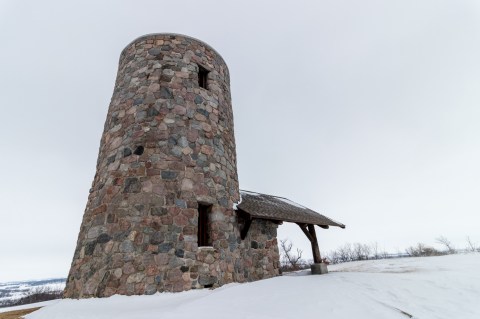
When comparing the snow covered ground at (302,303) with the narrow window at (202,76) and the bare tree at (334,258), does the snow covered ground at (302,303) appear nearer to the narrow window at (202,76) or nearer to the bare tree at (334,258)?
the narrow window at (202,76)

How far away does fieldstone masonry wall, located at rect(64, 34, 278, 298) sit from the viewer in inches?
195

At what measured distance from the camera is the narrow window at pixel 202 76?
749 cm

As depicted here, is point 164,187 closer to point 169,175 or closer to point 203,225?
point 169,175

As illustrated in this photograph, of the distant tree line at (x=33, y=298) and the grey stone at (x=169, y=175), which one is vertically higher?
the grey stone at (x=169, y=175)

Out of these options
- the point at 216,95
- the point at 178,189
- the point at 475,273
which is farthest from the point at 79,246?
the point at 475,273

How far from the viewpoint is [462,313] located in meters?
3.78

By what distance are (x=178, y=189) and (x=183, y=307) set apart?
2491 millimetres

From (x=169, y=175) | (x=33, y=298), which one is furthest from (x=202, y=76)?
(x=33, y=298)

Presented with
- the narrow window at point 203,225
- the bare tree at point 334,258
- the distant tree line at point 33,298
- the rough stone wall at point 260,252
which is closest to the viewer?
the narrow window at point 203,225

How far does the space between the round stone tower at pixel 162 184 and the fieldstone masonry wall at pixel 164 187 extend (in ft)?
0.07

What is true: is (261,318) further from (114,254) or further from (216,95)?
(216,95)

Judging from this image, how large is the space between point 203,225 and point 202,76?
4282mm

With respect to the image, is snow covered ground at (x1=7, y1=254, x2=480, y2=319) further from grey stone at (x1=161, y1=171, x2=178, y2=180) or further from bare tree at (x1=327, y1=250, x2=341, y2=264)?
bare tree at (x1=327, y1=250, x2=341, y2=264)

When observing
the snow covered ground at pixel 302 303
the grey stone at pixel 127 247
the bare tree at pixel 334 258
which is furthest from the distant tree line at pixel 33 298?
the bare tree at pixel 334 258
